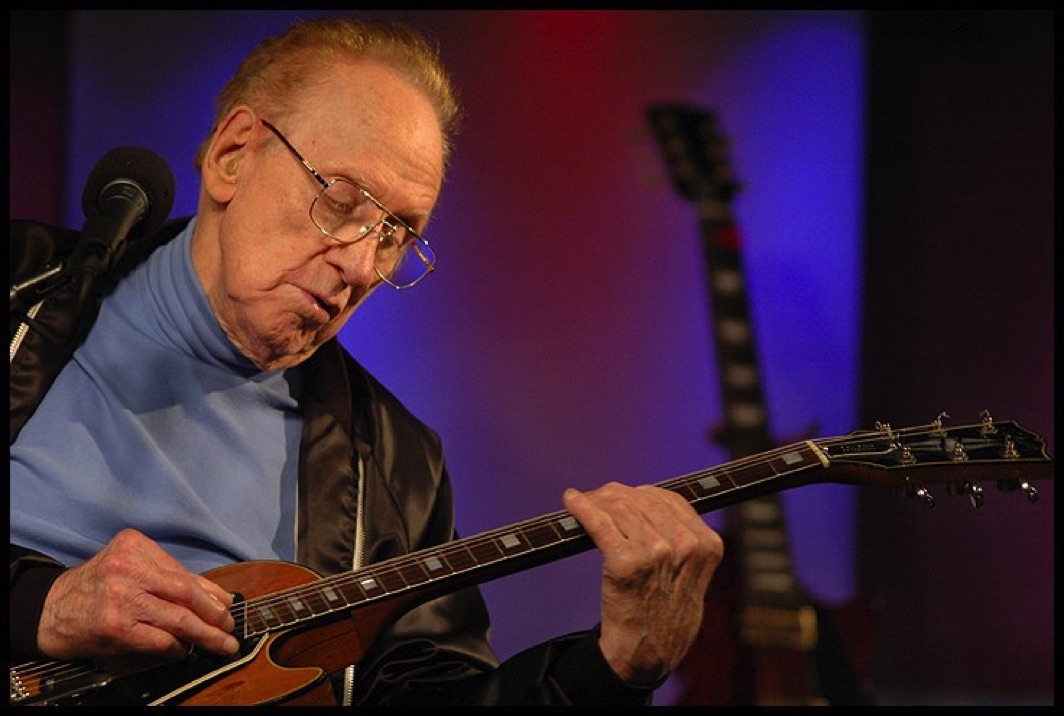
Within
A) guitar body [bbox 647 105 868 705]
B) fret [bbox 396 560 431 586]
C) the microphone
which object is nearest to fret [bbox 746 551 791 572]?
guitar body [bbox 647 105 868 705]

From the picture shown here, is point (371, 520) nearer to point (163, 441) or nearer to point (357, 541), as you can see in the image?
point (357, 541)

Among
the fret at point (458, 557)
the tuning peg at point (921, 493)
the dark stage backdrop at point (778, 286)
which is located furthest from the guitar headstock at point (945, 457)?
the dark stage backdrop at point (778, 286)

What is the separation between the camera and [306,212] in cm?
203

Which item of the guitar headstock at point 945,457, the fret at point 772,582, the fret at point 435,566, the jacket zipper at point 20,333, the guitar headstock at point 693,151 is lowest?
the fret at point 772,582

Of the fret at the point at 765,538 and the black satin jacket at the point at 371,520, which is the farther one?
the fret at the point at 765,538

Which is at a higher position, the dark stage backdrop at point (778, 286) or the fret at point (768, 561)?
the dark stage backdrop at point (778, 286)

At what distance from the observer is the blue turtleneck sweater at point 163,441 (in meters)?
1.93

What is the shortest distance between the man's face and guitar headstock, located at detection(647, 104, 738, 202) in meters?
0.90

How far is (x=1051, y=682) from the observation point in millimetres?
3264

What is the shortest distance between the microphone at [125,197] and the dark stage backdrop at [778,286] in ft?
3.67

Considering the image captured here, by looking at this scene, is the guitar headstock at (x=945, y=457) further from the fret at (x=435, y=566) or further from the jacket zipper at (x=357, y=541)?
the jacket zipper at (x=357, y=541)

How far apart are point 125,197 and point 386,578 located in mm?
677

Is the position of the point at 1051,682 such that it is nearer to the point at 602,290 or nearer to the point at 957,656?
the point at 957,656

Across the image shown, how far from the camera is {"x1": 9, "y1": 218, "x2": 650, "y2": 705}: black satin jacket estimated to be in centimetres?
184
